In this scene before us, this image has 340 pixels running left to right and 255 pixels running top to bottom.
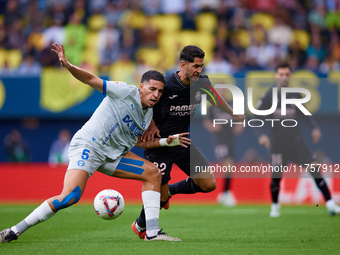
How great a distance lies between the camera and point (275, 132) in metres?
9.91

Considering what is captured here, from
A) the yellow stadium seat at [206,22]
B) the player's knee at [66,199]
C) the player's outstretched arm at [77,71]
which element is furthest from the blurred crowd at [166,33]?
the player's knee at [66,199]

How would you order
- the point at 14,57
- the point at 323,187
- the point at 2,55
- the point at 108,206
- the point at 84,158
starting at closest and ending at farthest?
1. the point at 84,158
2. the point at 108,206
3. the point at 323,187
4. the point at 14,57
5. the point at 2,55

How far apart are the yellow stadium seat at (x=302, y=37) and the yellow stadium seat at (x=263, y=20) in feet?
2.96

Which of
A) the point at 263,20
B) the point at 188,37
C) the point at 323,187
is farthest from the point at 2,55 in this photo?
the point at 323,187

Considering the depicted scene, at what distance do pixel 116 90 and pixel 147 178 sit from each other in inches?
45.0

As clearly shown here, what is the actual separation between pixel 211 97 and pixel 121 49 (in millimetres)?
11085

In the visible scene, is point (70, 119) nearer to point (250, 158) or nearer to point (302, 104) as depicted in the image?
point (250, 158)

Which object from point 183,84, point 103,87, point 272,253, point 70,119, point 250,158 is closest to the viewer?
point 272,253

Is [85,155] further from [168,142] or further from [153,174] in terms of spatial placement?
[168,142]

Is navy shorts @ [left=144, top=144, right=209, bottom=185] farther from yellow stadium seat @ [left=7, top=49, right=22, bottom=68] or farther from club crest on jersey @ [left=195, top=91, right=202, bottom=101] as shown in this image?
yellow stadium seat @ [left=7, top=49, right=22, bottom=68]

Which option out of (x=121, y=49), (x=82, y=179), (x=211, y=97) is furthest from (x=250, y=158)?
(x=82, y=179)

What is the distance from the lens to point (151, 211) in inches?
253

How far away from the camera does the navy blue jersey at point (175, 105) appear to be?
674cm

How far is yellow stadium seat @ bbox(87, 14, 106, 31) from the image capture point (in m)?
18.9
